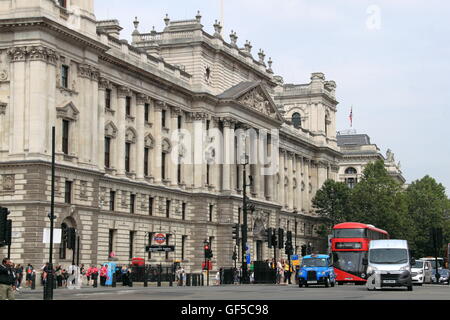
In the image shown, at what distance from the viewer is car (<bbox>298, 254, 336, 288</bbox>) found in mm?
46312

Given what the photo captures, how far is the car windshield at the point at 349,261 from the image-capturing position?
53.2 metres

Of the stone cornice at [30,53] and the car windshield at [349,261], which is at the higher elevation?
the stone cornice at [30,53]

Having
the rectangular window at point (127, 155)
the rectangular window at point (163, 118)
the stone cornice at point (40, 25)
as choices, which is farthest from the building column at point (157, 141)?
the stone cornice at point (40, 25)

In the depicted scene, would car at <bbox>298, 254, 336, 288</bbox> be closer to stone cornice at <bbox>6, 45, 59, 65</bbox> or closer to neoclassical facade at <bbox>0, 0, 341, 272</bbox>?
neoclassical facade at <bbox>0, 0, 341, 272</bbox>

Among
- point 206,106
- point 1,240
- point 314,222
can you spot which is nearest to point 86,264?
point 206,106

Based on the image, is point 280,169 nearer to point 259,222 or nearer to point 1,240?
point 259,222

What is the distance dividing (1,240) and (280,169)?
8008cm

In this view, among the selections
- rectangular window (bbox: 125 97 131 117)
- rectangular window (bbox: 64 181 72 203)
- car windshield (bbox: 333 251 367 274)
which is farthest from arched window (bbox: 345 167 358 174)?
rectangular window (bbox: 64 181 72 203)

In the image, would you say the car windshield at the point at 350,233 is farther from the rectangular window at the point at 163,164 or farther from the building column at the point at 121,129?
the rectangular window at the point at 163,164

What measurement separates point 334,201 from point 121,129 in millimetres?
48636

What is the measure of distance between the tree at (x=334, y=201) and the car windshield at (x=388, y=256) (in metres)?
65.3

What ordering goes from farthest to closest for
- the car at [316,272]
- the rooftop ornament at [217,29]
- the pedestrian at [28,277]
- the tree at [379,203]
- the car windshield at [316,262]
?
the tree at [379,203]
the rooftop ornament at [217,29]
the pedestrian at [28,277]
the car windshield at [316,262]
the car at [316,272]
